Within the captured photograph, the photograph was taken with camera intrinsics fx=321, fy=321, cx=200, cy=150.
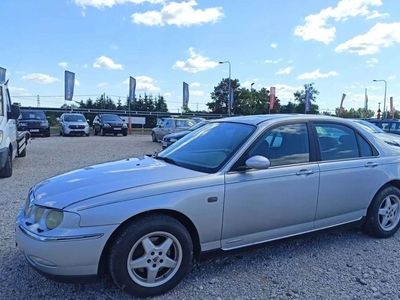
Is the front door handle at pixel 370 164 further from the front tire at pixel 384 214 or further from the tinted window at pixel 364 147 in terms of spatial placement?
the front tire at pixel 384 214

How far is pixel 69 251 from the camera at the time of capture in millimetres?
2447

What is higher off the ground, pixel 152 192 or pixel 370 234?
pixel 152 192

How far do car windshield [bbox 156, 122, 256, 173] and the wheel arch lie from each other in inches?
19.7

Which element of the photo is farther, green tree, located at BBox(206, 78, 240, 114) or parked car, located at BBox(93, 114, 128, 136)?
green tree, located at BBox(206, 78, 240, 114)

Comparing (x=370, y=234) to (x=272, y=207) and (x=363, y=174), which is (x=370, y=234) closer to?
(x=363, y=174)

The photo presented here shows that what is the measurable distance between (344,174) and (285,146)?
82 cm

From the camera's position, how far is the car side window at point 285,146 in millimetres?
3318

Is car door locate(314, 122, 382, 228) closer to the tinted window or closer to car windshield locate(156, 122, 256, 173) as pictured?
the tinted window

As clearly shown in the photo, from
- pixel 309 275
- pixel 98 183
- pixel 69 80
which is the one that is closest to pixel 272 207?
pixel 309 275

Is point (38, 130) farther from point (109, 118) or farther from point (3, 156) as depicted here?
point (3, 156)

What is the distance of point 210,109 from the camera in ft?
207

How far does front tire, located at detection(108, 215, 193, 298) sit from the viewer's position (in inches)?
102

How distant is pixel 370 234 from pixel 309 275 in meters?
1.48

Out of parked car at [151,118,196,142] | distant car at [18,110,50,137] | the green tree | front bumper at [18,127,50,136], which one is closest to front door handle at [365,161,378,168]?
parked car at [151,118,196,142]
